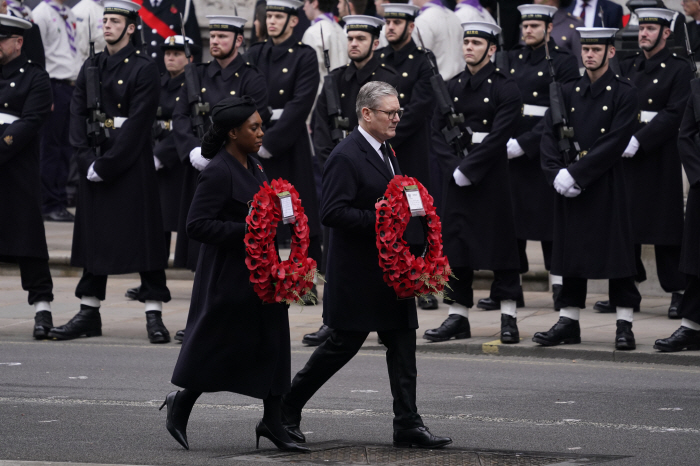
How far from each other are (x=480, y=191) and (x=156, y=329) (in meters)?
2.72

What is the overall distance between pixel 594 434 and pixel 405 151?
188 inches

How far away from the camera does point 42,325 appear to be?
11.1 m

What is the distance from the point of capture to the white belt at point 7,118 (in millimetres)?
10961

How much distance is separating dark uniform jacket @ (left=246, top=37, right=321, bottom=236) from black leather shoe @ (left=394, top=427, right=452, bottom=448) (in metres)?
5.10

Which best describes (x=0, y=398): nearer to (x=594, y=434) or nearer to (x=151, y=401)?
(x=151, y=401)

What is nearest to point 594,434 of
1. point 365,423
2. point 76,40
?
point 365,423

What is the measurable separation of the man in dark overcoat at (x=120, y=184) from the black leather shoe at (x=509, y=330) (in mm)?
2587

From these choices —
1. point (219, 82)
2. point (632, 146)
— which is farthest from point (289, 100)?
point (632, 146)

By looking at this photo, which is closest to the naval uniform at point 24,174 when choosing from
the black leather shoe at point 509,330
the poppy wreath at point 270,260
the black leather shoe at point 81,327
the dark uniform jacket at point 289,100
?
the black leather shoe at point 81,327

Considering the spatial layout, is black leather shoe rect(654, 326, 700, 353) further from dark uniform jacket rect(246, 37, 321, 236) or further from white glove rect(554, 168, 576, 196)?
dark uniform jacket rect(246, 37, 321, 236)

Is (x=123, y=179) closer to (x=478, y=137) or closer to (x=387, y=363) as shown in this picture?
(x=478, y=137)

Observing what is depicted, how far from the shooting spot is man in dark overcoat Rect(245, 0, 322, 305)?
39.0 ft

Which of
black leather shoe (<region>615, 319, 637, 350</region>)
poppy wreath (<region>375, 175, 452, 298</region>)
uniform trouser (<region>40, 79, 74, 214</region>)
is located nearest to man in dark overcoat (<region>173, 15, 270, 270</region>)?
black leather shoe (<region>615, 319, 637, 350</region>)

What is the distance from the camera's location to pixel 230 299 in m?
6.98
